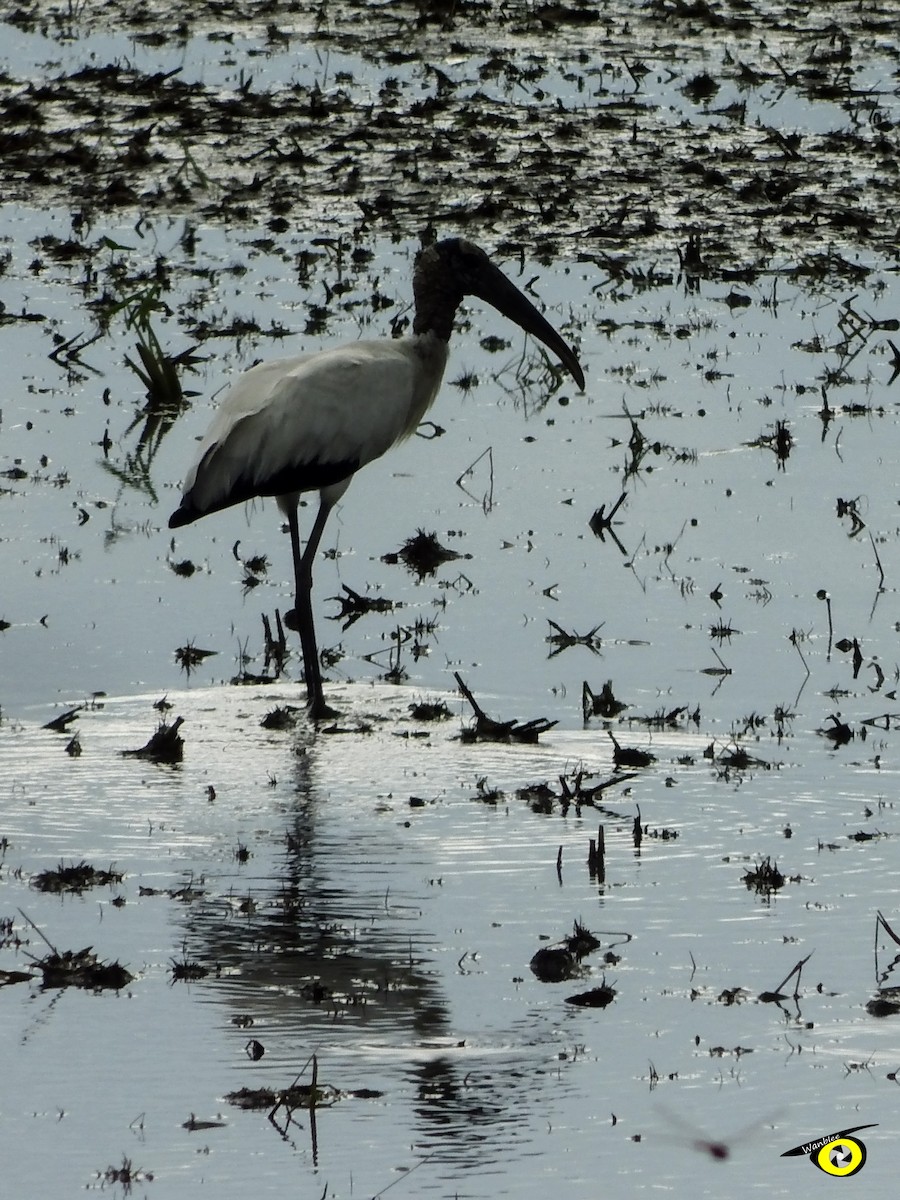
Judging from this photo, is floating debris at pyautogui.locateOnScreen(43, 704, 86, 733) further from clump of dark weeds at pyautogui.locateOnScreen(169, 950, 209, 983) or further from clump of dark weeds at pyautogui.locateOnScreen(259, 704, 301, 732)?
clump of dark weeds at pyautogui.locateOnScreen(169, 950, 209, 983)

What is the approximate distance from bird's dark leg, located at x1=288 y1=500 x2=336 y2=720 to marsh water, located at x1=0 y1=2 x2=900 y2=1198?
0.51 ft

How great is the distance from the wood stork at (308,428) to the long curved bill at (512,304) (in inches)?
27.5

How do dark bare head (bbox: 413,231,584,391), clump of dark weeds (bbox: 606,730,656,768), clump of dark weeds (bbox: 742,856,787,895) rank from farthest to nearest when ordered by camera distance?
dark bare head (bbox: 413,231,584,391) → clump of dark weeds (bbox: 606,730,656,768) → clump of dark weeds (bbox: 742,856,787,895)

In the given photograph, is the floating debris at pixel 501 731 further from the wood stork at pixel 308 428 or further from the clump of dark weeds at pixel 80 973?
the clump of dark weeds at pixel 80 973

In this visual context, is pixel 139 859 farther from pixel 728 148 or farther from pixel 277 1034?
pixel 728 148

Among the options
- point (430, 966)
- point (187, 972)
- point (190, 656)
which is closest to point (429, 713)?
point (190, 656)

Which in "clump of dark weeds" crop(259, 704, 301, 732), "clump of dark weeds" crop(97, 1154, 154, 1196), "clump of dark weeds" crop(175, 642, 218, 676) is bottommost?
"clump of dark weeds" crop(259, 704, 301, 732)

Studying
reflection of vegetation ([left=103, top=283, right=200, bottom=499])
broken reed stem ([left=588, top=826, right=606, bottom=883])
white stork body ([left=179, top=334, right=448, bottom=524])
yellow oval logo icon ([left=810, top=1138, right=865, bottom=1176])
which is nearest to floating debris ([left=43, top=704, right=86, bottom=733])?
white stork body ([left=179, top=334, right=448, bottom=524])

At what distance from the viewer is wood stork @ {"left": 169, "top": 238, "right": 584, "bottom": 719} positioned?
10023mm

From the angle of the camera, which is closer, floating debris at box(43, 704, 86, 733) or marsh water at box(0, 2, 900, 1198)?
marsh water at box(0, 2, 900, 1198)

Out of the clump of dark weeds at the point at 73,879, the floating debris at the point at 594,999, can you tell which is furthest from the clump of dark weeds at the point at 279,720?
the floating debris at the point at 594,999

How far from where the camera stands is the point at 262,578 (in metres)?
11.6

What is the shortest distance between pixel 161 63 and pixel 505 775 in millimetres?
20996

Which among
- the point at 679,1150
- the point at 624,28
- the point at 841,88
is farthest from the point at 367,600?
the point at 624,28
